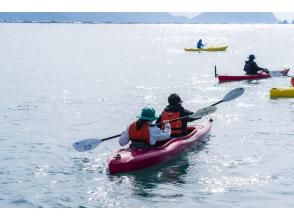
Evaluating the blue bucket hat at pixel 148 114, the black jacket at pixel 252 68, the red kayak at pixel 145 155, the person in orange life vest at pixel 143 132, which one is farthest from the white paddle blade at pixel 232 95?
the black jacket at pixel 252 68

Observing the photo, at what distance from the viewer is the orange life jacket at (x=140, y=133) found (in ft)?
42.0

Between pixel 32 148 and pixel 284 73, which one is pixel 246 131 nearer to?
pixel 32 148

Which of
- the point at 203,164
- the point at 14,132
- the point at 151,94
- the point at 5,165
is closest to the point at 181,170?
the point at 203,164

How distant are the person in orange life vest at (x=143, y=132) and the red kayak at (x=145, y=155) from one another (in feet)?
0.60

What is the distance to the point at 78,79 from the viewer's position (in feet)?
118

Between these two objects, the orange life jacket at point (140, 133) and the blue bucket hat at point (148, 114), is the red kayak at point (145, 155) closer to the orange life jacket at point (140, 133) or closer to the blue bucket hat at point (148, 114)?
the orange life jacket at point (140, 133)

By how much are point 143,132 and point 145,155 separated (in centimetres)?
52

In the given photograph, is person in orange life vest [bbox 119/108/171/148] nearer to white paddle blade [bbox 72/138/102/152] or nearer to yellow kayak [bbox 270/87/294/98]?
white paddle blade [bbox 72/138/102/152]

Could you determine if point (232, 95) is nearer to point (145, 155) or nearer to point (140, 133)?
point (140, 133)

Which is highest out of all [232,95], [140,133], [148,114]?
[232,95]

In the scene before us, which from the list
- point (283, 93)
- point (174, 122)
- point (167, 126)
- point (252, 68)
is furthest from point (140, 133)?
point (252, 68)

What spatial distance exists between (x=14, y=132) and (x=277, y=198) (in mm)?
9668

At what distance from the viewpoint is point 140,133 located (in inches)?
507

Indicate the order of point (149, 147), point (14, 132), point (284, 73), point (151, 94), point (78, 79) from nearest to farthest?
1. point (149, 147)
2. point (14, 132)
3. point (151, 94)
4. point (284, 73)
5. point (78, 79)
